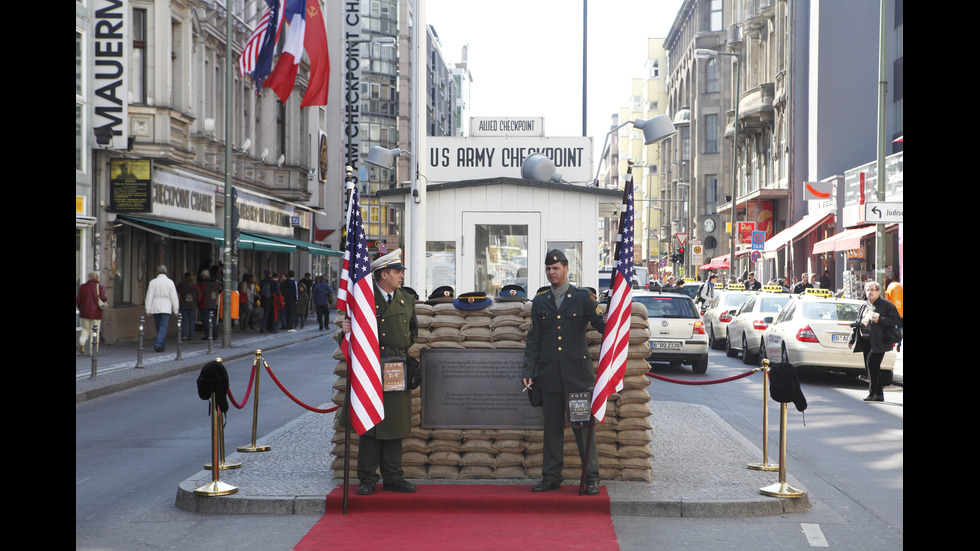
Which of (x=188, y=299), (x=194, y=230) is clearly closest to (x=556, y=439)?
(x=188, y=299)

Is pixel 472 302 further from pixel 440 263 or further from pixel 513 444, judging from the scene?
pixel 440 263

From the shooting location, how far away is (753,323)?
21.5m

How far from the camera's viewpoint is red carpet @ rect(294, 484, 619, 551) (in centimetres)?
704

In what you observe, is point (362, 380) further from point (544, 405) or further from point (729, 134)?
point (729, 134)

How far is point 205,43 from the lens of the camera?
32250 millimetres

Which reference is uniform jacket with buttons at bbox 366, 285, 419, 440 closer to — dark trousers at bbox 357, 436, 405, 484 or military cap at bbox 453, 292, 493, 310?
dark trousers at bbox 357, 436, 405, 484

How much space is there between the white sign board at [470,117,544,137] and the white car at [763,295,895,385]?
7.05 meters

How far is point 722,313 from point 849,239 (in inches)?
303

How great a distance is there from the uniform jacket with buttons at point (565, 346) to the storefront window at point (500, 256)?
464 centimetres

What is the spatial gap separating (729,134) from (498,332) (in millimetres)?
48249
